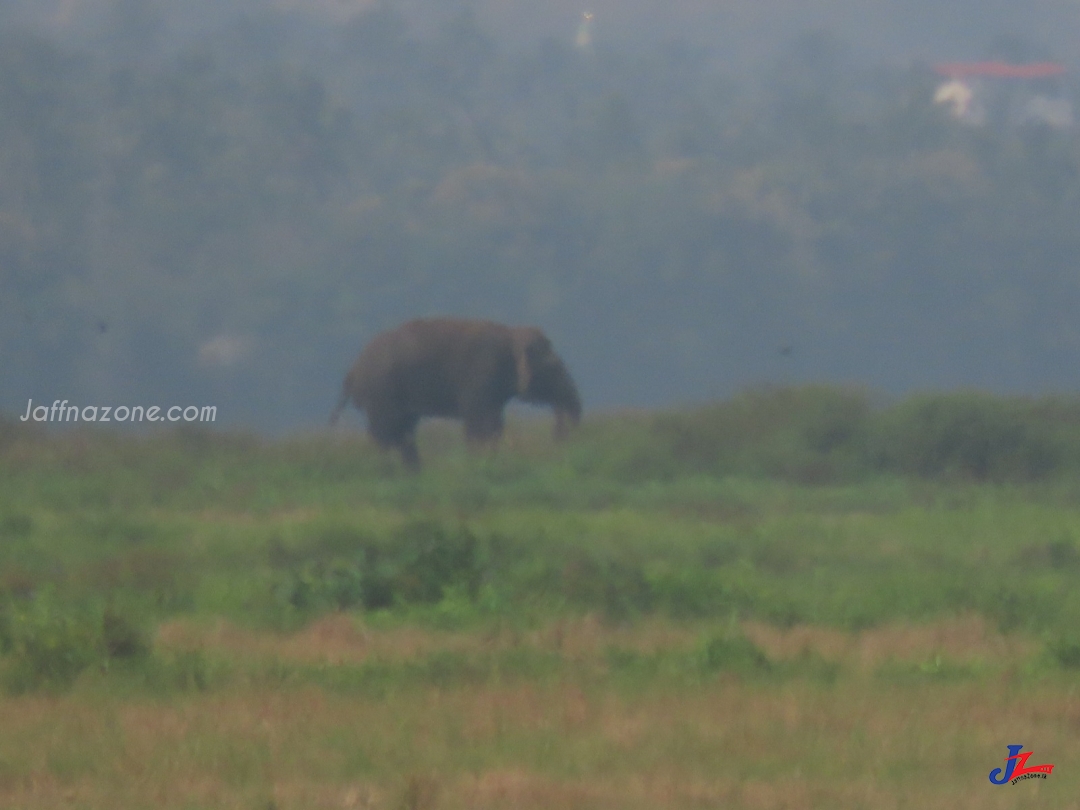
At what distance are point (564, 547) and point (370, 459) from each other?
8.62 m

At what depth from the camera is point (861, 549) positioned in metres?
11.5

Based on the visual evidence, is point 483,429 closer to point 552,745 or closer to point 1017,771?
point 552,745

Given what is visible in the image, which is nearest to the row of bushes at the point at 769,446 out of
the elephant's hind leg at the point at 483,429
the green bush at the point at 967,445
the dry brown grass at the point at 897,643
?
the green bush at the point at 967,445

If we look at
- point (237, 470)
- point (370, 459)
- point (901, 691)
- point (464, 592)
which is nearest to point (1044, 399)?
point (370, 459)

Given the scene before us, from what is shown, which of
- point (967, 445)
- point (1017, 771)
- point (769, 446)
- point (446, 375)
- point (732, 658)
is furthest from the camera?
point (446, 375)

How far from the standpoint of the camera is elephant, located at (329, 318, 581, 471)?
2080 centimetres

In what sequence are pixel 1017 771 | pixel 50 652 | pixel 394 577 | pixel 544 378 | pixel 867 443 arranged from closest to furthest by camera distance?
1. pixel 1017 771
2. pixel 50 652
3. pixel 394 577
4. pixel 867 443
5. pixel 544 378

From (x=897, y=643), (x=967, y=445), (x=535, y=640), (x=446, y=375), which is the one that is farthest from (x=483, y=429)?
(x=897, y=643)

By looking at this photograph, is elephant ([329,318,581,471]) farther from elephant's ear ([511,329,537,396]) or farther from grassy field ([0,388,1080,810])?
grassy field ([0,388,1080,810])

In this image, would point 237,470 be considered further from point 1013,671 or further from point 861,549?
point 1013,671

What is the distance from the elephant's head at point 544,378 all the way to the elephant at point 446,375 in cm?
1

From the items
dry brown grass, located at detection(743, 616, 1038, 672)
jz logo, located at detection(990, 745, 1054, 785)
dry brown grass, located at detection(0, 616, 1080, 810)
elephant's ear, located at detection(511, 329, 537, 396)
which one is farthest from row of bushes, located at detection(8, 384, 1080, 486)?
jz logo, located at detection(990, 745, 1054, 785)

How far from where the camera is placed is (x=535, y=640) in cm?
805

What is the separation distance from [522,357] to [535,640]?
12964mm
